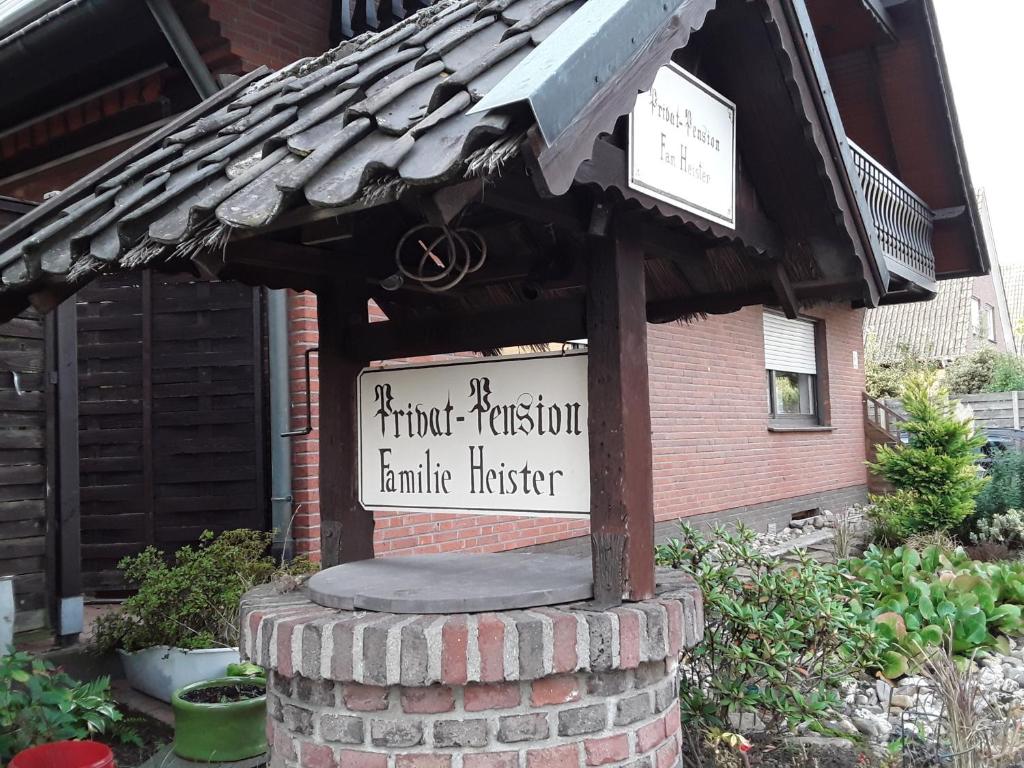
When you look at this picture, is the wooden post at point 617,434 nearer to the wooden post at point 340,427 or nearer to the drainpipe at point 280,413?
the wooden post at point 340,427

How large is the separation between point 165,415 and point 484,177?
476cm

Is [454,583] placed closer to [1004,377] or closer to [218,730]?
[218,730]

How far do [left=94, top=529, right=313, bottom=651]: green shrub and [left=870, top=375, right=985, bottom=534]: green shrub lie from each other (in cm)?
716

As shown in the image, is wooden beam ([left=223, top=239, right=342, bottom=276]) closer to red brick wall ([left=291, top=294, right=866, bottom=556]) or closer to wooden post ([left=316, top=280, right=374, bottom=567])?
wooden post ([left=316, top=280, right=374, bottom=567])

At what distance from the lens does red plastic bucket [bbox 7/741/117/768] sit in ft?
9.41

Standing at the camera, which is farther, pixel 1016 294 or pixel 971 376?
pixel 1016 294

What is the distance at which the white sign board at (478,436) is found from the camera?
250cm

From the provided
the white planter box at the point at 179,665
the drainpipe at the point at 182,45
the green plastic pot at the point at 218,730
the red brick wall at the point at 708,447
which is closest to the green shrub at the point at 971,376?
the red brick wall at the point at 708,447

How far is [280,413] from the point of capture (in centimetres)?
527

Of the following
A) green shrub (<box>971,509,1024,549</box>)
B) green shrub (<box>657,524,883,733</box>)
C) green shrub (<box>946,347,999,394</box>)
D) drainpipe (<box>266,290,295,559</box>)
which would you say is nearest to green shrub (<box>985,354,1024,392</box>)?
green shrub (<box>946,347,999,394</box>)

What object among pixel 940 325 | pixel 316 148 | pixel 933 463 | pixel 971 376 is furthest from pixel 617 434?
pixel 940 325

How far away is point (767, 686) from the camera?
3.46 metres

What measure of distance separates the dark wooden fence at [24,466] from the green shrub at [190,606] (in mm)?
397

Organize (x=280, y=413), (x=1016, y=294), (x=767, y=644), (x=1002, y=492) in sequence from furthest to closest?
(x=1016, y=294)
(x=1002, y=492)
(x=280, y=413)
(x=767, y=644)
